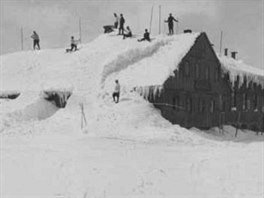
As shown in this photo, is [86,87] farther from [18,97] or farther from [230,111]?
[230,111]

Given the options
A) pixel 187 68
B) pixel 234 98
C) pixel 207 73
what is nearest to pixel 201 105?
pixel 207 73

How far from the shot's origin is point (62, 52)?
37.6m

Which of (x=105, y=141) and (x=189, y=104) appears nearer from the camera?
(x=105, y=141)

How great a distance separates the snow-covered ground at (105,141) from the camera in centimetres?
1379

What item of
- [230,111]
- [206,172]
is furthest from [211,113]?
[206,172]

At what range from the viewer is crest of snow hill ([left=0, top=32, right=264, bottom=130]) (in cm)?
2944

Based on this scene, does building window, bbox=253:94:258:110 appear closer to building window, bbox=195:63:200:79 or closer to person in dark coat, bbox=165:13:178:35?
building window, bbox=195:63:200:79

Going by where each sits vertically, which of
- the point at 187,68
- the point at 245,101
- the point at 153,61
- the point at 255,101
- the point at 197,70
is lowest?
the point at 255,101

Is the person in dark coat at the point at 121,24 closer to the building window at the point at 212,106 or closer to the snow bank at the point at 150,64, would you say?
the snow bank at the point at 150,64

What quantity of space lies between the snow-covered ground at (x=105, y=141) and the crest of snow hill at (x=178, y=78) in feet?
0.44

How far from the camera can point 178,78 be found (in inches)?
1194

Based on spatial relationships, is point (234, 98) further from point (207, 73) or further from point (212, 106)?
point (207, 73)

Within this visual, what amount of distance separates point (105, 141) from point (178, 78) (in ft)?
34.2

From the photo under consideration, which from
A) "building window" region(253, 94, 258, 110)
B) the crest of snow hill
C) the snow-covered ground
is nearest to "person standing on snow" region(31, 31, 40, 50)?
the snow-covered ground
